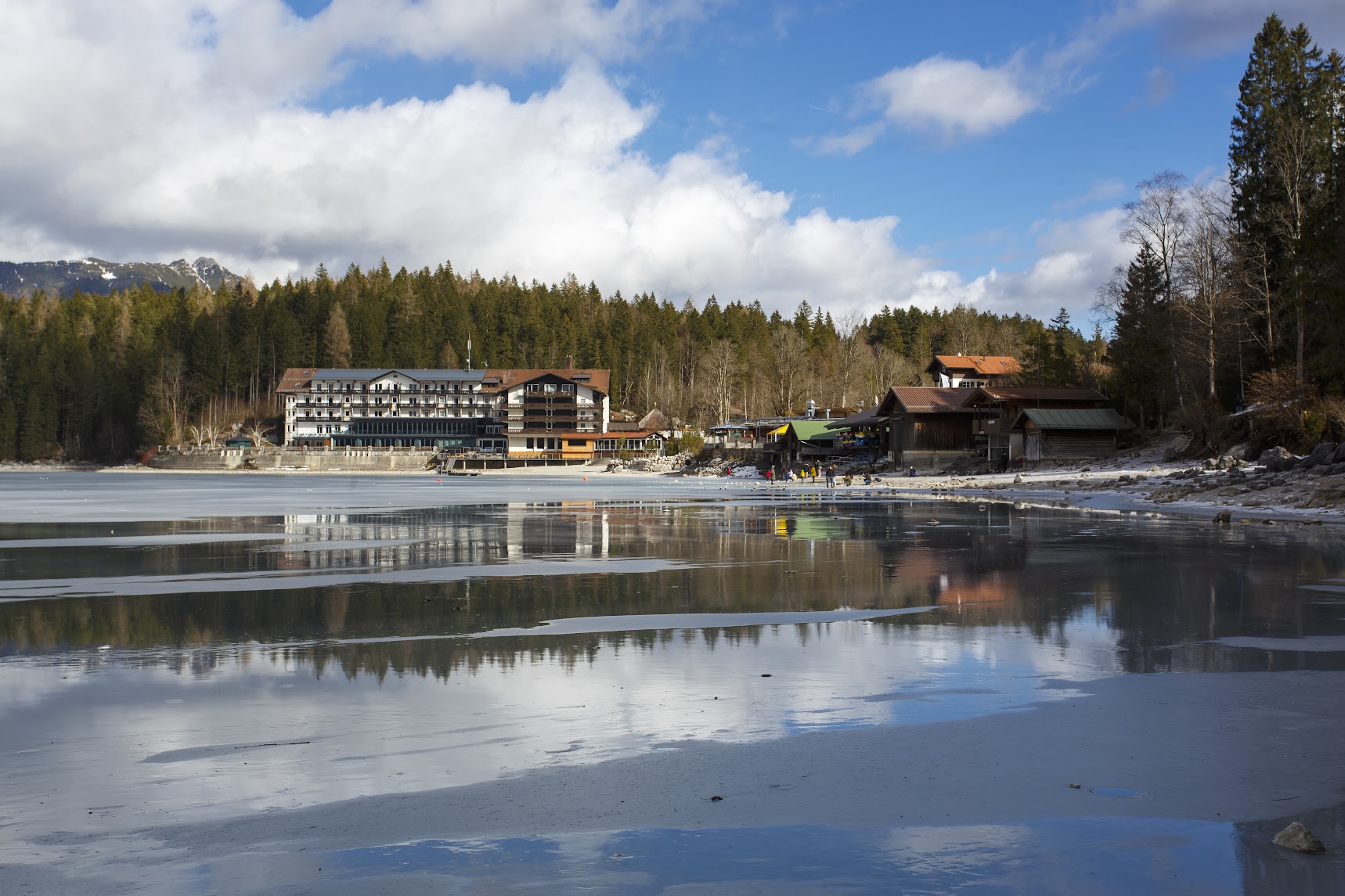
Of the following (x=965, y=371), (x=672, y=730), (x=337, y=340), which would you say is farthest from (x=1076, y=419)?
(x=337, y=340)

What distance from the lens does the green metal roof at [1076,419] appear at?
200 feet

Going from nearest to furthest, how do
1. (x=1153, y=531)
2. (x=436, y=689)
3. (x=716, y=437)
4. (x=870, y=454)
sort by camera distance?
(x=436, y=689) → (x=1153, y=531) → (x=870, y=454) → (x=716, y=437)

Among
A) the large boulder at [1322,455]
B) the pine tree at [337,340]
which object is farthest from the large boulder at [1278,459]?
the pine tree at [337,340]

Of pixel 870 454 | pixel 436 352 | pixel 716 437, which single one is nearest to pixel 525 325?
pixel 436 352

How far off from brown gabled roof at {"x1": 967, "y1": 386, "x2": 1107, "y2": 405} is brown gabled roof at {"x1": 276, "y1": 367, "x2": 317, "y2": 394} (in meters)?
102

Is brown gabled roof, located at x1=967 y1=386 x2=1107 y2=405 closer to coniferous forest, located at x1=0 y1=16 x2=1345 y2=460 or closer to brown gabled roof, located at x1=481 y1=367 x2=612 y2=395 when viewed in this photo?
coniferous forest, located at x1=0 y1=16 x2=1345 y2=460

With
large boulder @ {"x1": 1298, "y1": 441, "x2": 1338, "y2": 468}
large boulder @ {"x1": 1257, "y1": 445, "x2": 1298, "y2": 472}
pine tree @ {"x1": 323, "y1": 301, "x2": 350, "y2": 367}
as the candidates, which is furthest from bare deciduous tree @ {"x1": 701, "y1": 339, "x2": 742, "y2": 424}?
large boulder @ {"x1": 1298, "y1": 441, "x2": 1338, "y2": 468}

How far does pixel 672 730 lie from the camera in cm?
711

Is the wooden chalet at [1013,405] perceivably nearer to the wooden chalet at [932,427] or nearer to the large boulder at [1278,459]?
the wooden chalet at [932,427]

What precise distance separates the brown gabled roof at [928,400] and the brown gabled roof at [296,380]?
94123mm

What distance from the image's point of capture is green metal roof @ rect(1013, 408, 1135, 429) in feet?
200

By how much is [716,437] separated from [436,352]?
223 feet

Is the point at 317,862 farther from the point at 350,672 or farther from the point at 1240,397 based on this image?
the point at 1240,397

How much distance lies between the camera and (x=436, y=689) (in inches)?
329
